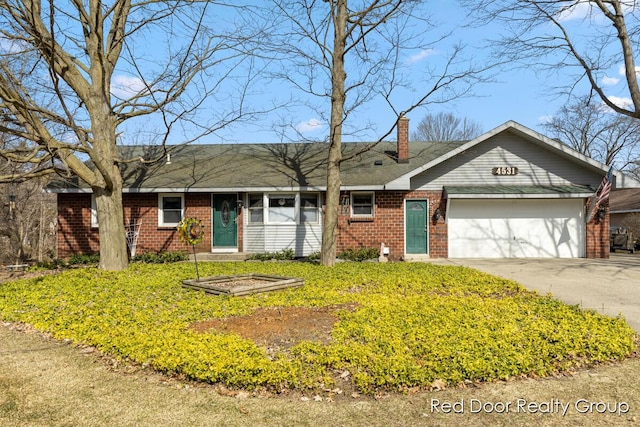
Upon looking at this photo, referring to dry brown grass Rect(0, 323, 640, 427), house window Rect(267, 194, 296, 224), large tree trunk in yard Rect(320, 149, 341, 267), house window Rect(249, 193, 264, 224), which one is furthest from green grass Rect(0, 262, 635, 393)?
house window Rect(249, 193, 264, 224)

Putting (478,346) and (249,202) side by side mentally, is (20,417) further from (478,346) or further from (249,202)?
(249,202)

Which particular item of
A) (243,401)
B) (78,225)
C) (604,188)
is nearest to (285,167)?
(78,225)

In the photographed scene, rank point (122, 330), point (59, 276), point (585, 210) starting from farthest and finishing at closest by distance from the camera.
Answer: point (585, 210), point (59, 276), point (122, 330)

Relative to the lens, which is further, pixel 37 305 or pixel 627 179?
pixel 627 179

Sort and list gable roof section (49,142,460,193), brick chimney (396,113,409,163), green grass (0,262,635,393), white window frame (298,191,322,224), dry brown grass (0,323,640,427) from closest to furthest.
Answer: dry brown grass (0,323,640,427) → green grass (0,262,635,393) → gable roof section (49,142,460,193) → white window frame (298,191,322,224) → brick chimney (396,113,409,163)

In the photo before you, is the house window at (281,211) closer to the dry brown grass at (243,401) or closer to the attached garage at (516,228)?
the attached garage at (516,228)

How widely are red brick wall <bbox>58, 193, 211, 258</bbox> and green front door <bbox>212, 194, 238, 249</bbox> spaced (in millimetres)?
258

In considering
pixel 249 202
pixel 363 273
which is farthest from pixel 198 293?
pixel 249 202

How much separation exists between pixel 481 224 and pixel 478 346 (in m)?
11.7

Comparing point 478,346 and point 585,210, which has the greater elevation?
point 585,210

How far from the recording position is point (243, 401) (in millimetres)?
3908

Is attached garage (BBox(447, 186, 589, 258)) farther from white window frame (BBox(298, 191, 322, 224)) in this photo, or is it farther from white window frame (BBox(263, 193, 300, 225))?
white window frame (BBox(263, 193, 300, 225))

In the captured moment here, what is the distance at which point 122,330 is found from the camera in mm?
5648

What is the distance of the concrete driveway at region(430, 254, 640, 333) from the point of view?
776 centimetres
